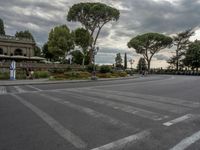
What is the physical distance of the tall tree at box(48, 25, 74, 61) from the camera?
51562 millimetres

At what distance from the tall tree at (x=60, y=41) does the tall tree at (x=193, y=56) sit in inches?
1278

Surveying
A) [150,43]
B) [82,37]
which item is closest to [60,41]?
[82,37]

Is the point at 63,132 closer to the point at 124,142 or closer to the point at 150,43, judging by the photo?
the point at 124,142

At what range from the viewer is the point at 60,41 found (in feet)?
168

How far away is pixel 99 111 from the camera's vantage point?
6867 millimetres

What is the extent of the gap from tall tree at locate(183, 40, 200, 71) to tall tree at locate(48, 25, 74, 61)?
32.5 metres

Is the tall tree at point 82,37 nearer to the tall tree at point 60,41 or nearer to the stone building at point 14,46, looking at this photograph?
the tall tree at point 60,41

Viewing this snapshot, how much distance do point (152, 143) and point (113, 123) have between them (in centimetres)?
154

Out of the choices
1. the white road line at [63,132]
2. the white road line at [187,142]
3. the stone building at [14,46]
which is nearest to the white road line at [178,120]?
the white road line at [187,142]

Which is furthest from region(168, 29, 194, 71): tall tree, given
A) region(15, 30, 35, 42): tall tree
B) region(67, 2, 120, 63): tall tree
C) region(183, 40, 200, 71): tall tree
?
region(15, 30, 35, 42): tall tree

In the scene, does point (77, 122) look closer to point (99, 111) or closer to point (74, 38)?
point (99, 111)

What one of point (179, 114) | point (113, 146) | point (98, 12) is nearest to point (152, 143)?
point (113, 146)

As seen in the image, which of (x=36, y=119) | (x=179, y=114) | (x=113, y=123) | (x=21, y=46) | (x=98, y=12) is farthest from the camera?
(x=21, y=46)

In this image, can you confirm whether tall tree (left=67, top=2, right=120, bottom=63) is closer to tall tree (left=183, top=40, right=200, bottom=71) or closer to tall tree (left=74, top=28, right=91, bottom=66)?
tall tree (left=74, top=28, right=91, bottom=66)
